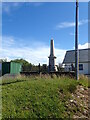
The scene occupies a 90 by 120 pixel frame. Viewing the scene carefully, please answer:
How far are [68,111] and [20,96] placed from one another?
63.7 inches

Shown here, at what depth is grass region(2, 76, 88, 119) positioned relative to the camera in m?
5.48

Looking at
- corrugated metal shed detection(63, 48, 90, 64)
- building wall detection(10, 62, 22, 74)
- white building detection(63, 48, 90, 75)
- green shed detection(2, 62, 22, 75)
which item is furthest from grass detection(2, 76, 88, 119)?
corrugated metal shed detection(63, 48, 90, 64)

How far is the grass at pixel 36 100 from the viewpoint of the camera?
548 centimetres

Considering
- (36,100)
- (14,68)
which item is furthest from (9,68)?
(36,100)

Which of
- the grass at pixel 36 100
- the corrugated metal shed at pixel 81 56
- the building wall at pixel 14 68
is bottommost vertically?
the grass at pixel 36 100

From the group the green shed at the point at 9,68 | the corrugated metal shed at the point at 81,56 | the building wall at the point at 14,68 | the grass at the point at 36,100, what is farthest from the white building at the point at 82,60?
the grass at the point at 36,100

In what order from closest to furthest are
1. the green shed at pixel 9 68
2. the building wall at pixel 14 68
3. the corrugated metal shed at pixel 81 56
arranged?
the green shed at pixel 9 68, the building wall at pixel 14 68, the corrugated metal shed at pixel 81 56

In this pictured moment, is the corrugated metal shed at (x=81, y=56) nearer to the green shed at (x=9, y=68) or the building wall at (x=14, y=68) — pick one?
the building wall at (x=14, y=68)

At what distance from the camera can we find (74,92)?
7336 millimetres

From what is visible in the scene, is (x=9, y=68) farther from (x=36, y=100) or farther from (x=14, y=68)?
(x=36, y=100)

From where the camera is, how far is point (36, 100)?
244 inches

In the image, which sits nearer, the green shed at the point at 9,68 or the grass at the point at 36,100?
the grass at the point at 36,100

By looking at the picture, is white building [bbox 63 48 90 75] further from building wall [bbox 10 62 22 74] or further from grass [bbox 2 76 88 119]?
grass [bbox 2 76 88 119]

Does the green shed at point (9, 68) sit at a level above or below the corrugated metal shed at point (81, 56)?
below
